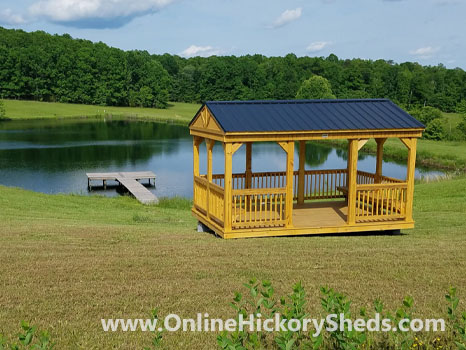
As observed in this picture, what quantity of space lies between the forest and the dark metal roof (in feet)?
271

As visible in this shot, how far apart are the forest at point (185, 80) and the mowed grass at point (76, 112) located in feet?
25.5

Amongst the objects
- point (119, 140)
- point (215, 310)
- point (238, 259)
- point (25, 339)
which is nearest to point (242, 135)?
point (238, 259)

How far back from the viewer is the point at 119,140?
2159 inches

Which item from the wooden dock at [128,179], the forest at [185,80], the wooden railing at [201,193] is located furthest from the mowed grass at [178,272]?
the forest at [185,80]

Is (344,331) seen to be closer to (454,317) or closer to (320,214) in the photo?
(454,317)

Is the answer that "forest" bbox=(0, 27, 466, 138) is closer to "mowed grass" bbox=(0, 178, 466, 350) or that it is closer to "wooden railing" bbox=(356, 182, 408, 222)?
"wooden railing" bbox=(356, 182, 408, 222)

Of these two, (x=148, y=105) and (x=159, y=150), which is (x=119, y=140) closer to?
(x=159, y=150)

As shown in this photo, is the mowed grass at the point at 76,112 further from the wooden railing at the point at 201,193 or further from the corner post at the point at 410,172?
the corner post at the point at 410,172

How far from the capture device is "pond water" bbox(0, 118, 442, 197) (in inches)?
1242

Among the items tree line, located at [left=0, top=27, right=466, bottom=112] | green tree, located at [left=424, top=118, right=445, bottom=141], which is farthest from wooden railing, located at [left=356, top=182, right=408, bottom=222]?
tree line, located at [left=0, top=27, right=466, bottom=112]

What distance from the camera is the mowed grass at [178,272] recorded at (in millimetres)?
6305

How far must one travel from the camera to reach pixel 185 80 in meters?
111

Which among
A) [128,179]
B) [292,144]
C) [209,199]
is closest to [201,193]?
[209,199]

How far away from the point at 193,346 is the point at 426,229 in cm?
899
